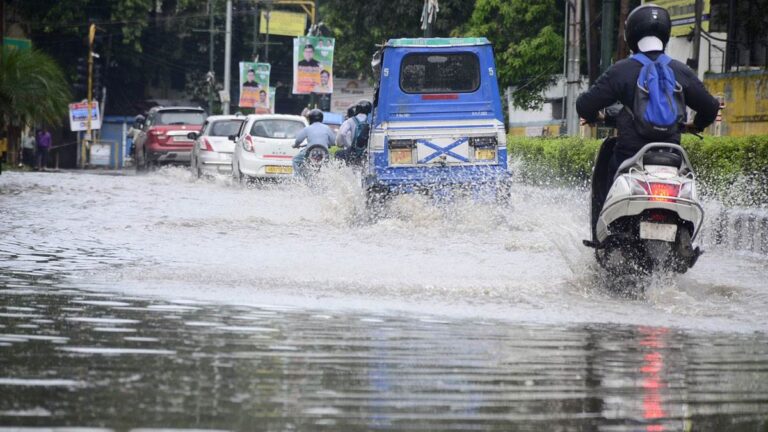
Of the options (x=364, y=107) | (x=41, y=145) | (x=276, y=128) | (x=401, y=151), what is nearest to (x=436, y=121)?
(x=401, y=151)

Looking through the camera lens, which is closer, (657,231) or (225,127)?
(657,231)

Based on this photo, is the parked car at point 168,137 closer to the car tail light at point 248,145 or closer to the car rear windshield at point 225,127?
the car rear windshield at point 225,127

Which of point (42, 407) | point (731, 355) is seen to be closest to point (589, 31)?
point (731, 355)

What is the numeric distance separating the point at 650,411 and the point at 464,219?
10635mm

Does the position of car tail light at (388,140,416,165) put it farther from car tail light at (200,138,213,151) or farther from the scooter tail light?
car tail light at (200,138,213,151)

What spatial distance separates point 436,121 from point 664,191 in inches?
311

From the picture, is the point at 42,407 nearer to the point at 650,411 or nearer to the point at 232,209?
the point at 650,411

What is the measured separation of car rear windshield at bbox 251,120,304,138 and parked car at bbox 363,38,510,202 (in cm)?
963

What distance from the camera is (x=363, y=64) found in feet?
177

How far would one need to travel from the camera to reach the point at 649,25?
28.1 feet

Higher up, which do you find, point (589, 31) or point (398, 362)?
point (589, 31)

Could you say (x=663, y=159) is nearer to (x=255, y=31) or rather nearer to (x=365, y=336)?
(x=365, y=336)

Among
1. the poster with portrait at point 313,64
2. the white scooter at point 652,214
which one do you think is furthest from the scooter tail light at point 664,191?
the poster with portrait at point 313,64

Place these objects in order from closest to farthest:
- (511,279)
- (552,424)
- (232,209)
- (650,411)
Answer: (552,424) → (650,411) → (511,279) → (232,209)
